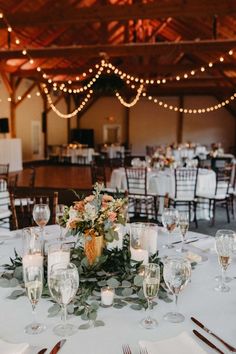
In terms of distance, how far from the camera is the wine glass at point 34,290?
4.93ft

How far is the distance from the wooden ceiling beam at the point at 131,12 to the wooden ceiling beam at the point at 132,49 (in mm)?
1307

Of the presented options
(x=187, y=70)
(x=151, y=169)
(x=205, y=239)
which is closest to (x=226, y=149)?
(x=187, y=70)

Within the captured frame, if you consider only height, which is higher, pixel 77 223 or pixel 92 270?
pixel 77 223

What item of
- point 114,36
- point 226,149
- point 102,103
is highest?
point 114,36

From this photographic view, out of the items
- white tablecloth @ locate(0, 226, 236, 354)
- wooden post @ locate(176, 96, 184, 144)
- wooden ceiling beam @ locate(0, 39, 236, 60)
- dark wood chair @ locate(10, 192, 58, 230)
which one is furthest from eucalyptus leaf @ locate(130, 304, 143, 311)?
wooden post @ locate(176, 96, 184, 144)

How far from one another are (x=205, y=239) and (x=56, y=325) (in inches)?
57.5

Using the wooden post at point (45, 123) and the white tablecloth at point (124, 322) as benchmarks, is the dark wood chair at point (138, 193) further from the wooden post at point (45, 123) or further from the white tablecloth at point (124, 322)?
the wooden post at point (45, 123)

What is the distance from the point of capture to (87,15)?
8.62 meters

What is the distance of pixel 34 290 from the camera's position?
1.50 m

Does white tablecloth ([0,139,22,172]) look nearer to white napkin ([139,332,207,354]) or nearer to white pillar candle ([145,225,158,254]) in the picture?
white pillar candle ([145,225,158,254])

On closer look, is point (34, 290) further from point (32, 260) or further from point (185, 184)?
point (185, 184)

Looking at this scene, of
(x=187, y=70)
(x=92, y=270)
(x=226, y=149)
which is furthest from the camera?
(x=226, y=149)

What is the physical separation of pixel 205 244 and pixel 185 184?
4.56 m

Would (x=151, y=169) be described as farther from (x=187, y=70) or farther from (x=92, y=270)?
(x=187, y=70)
